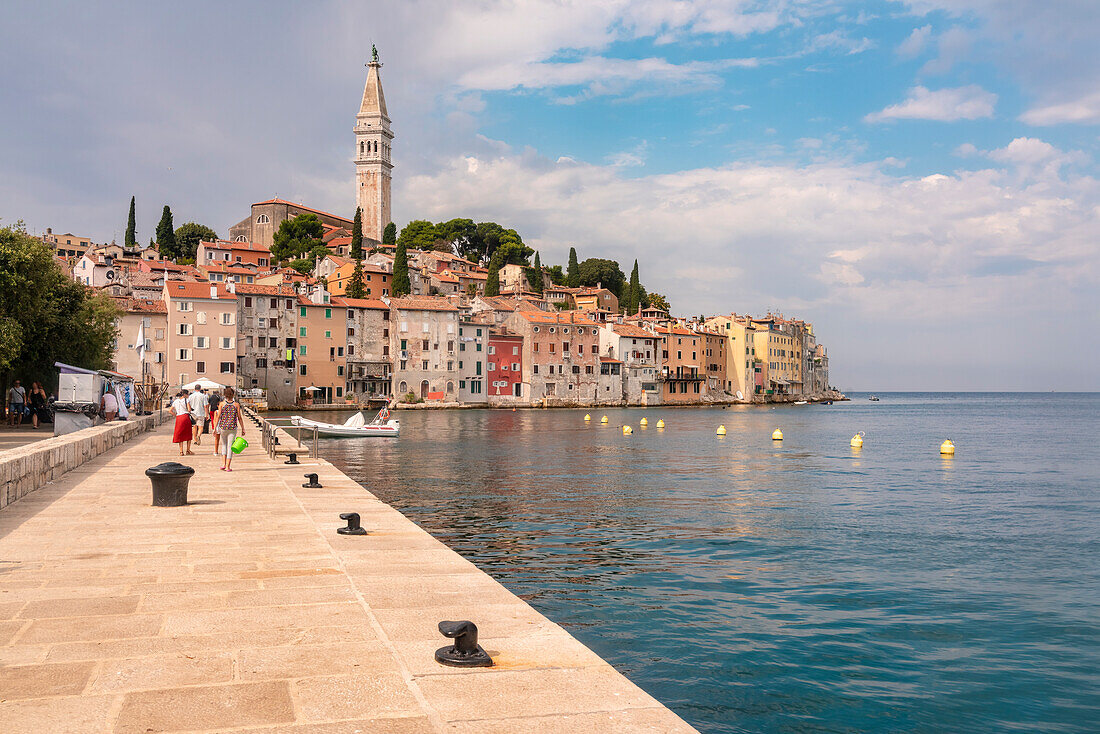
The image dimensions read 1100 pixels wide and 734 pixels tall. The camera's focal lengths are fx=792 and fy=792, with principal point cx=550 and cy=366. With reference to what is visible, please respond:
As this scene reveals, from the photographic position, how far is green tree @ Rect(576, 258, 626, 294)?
144000 mm

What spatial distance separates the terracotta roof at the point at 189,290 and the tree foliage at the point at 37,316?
113 feet

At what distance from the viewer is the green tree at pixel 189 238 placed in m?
127

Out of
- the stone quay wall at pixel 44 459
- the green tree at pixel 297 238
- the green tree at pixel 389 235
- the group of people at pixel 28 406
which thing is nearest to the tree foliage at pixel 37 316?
the group of people at pixel 28 406

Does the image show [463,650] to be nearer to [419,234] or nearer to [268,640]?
[268,640]

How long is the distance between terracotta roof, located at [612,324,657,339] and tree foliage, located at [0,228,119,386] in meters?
74.7

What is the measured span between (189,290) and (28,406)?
136ft

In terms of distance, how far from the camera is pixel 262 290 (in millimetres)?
82062

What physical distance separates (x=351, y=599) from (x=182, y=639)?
1543mm

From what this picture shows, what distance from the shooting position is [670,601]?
40.0 feet

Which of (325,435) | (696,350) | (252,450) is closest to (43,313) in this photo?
(252,450)

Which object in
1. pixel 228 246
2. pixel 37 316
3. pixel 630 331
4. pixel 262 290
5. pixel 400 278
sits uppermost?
pixel 228 246

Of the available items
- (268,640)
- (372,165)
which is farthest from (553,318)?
(268,640)

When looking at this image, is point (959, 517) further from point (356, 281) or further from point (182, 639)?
point (356, 281)

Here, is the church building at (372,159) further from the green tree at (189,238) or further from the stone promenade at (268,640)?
the stone promenade at (268,640)
